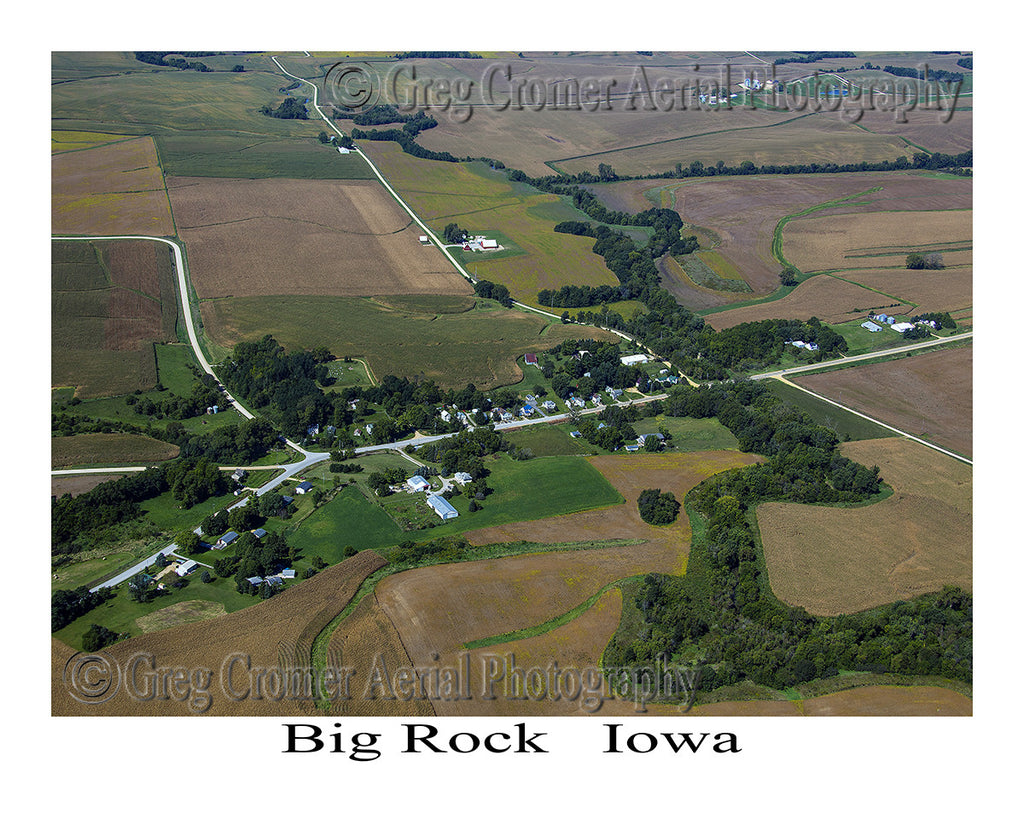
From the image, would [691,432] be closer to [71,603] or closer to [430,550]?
[430,550]

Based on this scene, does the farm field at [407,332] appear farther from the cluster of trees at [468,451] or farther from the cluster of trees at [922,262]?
the cluster of trees at [922,262]

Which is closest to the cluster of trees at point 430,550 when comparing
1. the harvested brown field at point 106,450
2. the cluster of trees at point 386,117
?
the harvested brown field at point 106,450

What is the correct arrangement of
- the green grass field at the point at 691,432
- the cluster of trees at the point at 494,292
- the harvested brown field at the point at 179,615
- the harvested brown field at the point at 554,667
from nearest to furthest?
the harvested brown field at the point at 554,667, the harvested brown field at the point at 179,615, the green grass field at the point at 691,432, the cluster of trees at the point at 494,292

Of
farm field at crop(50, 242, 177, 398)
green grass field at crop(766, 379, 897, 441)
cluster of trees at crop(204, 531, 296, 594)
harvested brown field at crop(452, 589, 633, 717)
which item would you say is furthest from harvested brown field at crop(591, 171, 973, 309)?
cluster of trees at crop(204, 531, 296, 594)

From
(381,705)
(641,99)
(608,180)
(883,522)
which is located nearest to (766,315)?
(883,522)

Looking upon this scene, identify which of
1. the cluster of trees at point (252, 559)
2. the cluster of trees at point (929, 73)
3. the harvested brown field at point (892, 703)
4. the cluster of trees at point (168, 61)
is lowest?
the harvested brown field at point (892, 703)

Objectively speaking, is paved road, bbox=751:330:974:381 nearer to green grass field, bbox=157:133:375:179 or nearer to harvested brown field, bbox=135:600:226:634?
harvested brown field, bbox=135:600:226:634

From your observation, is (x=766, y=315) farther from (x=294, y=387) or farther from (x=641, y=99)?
(x=641, y=99)

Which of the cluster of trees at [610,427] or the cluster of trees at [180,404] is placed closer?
Result: the cluster of trees at [610,427]
